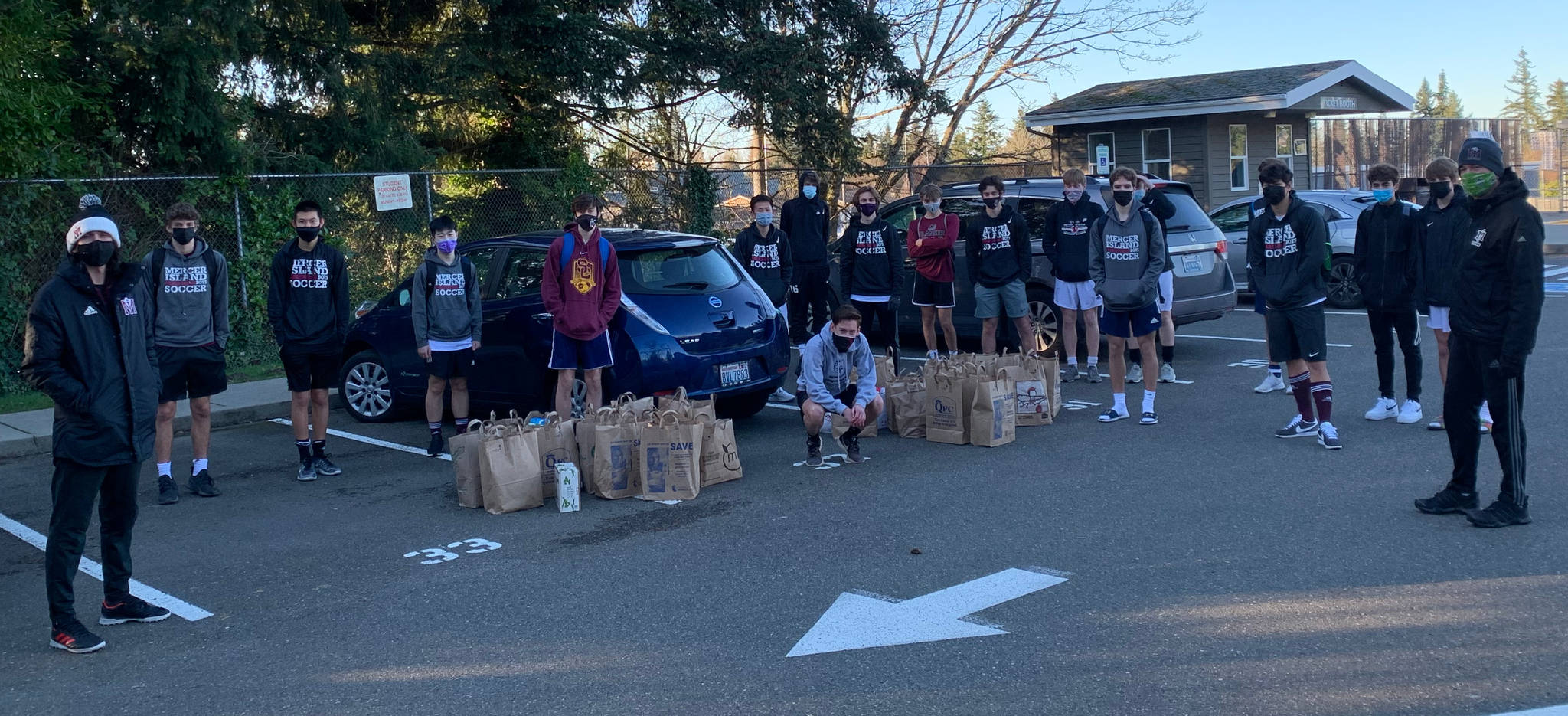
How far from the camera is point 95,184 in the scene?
12641 millimetres

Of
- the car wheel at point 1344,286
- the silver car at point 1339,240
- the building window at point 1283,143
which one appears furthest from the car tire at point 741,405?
the building window at point 1283,143

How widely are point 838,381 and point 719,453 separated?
0.98 m

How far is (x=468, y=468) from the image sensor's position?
7.33m

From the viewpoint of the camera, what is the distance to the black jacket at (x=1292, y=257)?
830cm

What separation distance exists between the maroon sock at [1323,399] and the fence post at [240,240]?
1071 centimetres

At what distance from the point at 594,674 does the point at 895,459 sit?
3982mm

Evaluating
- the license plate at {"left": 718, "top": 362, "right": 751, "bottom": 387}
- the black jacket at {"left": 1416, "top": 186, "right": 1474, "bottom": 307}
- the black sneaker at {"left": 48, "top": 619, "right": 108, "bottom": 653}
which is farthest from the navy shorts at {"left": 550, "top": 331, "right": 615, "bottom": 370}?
the black jacket at {"left": 1416, "top": 186, "right": 1474, "bottom": 307}

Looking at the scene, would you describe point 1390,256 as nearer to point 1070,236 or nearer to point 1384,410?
point 1384,410

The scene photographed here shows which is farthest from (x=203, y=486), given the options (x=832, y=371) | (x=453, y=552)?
(x=832, y=371)

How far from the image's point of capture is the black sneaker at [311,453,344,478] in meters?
8.51

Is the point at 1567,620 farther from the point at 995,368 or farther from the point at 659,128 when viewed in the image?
the point at 659,128

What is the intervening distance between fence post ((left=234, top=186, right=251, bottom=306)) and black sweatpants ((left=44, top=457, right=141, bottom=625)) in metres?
8.94

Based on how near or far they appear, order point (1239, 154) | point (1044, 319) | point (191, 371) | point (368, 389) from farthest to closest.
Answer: point (1239, 154)
point (1044, 319)
point (368, 389)
point (191, 371)

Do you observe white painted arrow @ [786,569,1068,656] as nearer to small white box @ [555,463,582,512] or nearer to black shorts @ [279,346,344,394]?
small white box @ [555,463,582,512]
